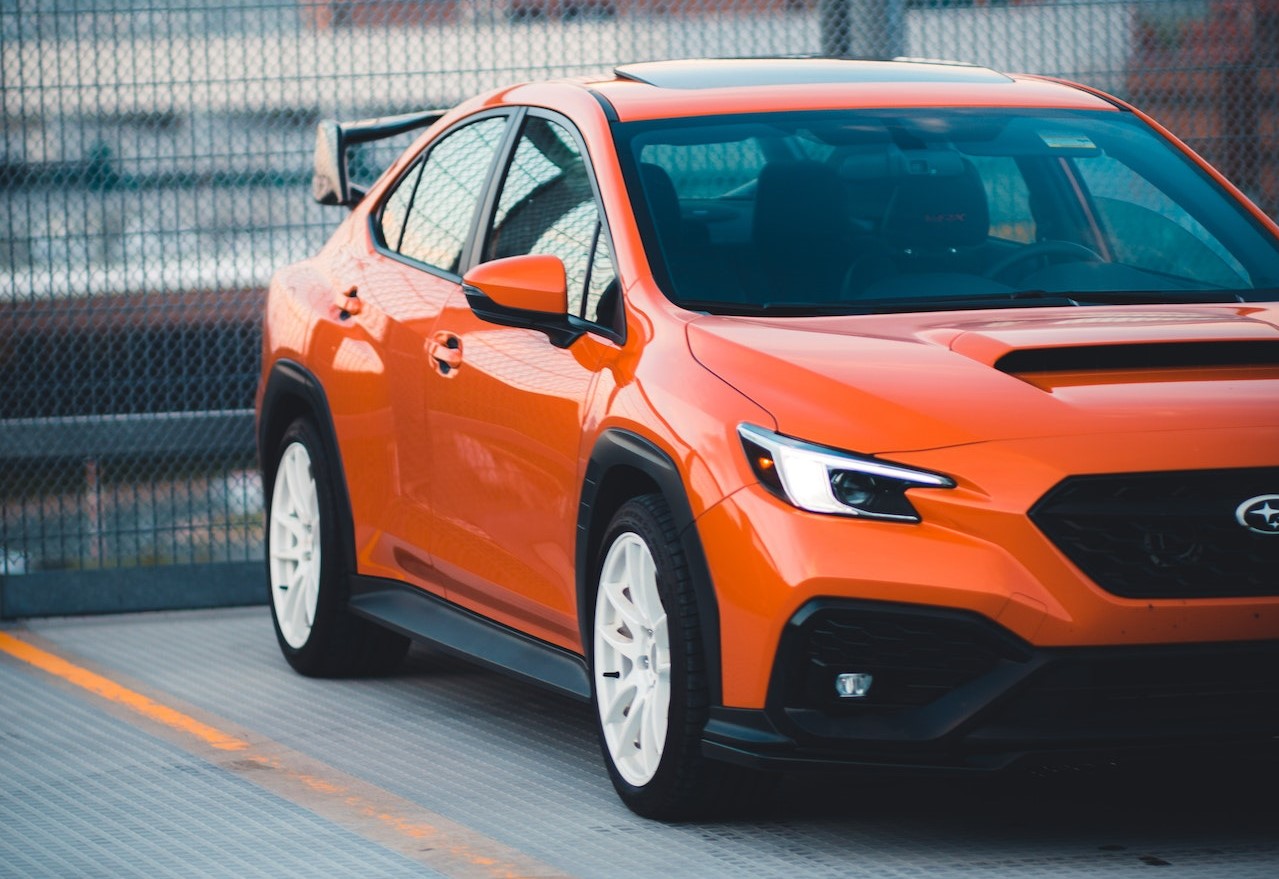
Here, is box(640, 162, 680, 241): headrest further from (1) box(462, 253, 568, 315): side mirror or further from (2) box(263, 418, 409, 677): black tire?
(2) box(263, 418, 409, 677): black tire

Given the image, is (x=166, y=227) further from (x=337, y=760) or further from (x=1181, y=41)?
(x=1181, y=41)

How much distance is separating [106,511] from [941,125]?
13.8 feet

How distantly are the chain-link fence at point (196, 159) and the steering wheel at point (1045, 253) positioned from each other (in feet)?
10.9

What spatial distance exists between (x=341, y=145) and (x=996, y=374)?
3735 millimetres

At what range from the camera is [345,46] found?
8.58 meters

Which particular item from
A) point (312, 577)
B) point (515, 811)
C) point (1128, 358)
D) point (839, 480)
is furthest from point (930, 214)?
point (312, 577)

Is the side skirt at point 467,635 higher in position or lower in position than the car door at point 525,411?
lower

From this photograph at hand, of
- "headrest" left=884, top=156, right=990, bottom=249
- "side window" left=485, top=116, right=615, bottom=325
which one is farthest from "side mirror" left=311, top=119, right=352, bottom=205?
"headrest" left=884, top=156, right=990, bottom=249

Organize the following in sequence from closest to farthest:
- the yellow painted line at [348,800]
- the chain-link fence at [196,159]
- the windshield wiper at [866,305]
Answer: the yellow painted line at [348,800] → the windshield wiper at [866,305] → the chain-link fence at [196,159]

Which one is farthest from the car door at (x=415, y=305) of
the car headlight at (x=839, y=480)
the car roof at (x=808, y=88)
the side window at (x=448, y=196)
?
the car headlight at (x=839, y=480)

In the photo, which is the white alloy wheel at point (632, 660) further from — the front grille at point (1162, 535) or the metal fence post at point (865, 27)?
the metal fence post at point (865, 27)

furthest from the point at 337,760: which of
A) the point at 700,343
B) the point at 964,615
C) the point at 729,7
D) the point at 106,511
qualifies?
the point at 729,7

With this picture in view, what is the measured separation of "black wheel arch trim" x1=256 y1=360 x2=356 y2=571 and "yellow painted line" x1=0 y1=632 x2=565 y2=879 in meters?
0.75

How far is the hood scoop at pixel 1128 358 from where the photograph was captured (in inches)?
182
